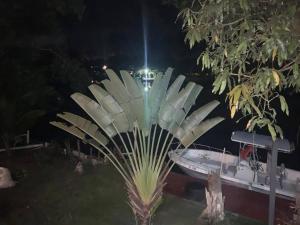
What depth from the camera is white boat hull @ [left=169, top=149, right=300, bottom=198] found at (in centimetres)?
884

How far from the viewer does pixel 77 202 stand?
7.58 meters

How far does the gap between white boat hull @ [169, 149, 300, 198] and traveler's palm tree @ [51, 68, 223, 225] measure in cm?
215

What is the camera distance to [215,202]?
6445 millimetres

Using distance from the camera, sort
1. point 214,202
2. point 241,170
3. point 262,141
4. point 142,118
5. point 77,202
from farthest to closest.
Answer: point 241,170
point 262,141
point 77,202
point 214,202
point 142,118

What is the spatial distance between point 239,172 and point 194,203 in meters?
2.66

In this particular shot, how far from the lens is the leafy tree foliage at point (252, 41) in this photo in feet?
8.10

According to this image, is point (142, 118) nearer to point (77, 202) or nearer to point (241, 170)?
point (77, 202)

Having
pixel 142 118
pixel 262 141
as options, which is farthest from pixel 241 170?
pixel 142 118

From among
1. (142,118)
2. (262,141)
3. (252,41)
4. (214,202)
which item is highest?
(252,41)

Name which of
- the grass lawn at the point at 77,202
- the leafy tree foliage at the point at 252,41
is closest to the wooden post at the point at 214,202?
the grass lawn at the point at 77,202

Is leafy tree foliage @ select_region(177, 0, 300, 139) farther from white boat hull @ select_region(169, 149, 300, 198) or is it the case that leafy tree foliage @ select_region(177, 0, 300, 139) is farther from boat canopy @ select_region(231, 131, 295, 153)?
white boat hull @ select_region(169, 149, 300, 198)

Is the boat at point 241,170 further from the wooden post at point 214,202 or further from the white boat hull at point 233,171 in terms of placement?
the wooden post at point 214,202

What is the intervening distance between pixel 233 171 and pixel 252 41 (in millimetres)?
7687

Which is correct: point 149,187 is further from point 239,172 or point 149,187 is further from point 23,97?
point 23,97
